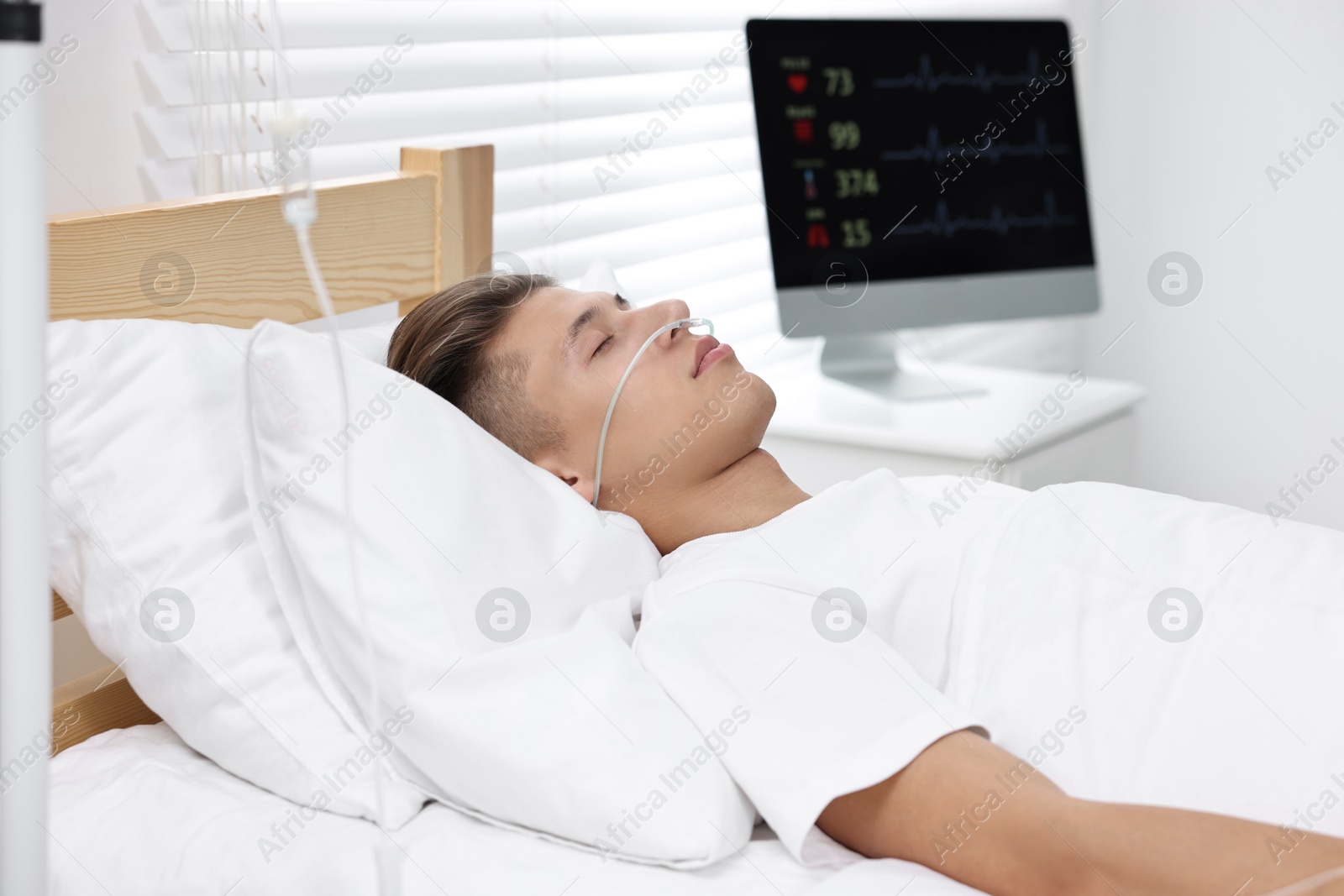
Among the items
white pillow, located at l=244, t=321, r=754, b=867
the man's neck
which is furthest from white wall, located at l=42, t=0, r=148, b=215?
the man's neck

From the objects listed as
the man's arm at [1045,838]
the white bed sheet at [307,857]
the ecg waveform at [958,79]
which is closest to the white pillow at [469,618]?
the white bed sheet at [307,857]

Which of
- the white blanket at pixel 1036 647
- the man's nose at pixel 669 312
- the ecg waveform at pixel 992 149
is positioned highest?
the ecg waveform at pixel 992 149

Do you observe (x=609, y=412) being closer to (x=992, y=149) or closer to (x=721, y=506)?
(x=721, y=506)

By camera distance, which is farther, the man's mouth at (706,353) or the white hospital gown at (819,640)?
the man's mouth at (706,353)

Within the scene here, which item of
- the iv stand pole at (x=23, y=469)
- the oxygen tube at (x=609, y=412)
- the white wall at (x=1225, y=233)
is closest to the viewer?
the iv stand pole at (x=23, y=469)

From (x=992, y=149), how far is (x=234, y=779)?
1.65 meters

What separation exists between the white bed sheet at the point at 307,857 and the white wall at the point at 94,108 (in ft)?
2.01

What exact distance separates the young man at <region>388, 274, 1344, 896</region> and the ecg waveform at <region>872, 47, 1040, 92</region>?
0.95m

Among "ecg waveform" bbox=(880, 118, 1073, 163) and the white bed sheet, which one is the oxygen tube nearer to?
the white bed sheet

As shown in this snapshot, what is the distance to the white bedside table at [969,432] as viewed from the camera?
1.64m

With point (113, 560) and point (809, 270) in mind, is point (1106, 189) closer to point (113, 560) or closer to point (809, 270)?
point (809, 270)

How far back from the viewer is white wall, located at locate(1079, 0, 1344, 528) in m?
2.49

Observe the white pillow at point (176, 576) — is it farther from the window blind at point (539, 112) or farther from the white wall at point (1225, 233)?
the white wall at point (1225, 233)

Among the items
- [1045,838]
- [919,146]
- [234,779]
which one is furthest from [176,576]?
[919,146]
